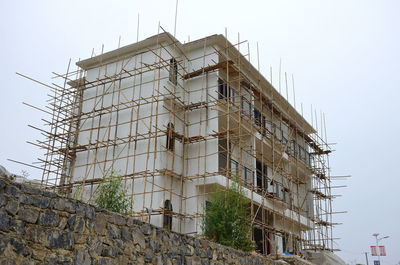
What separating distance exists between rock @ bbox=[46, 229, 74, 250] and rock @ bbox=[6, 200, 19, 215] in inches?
23.5

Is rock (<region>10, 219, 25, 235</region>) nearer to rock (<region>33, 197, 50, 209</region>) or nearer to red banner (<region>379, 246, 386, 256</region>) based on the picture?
rock (<region>33, 197, 50, 209</region>)

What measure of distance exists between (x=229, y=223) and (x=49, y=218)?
8.87 metres

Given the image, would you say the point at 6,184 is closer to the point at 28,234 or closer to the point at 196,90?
the point at 28,234

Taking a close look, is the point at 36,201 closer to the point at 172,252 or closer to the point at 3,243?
the point at 3,243

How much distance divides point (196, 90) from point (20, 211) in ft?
49.0

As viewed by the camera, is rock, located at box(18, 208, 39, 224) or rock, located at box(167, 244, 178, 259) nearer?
rock, located at box(18, 208, 39, 224)

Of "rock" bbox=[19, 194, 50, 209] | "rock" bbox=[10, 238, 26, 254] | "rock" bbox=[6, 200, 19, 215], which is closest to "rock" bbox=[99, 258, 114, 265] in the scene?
"rock" bbox=[19, 194, 50, 209]

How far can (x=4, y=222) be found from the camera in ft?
17.4

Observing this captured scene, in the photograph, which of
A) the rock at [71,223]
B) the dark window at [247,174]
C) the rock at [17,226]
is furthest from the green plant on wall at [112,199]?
the rock at [17,226]

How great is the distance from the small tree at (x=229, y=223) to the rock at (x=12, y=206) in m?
9.05

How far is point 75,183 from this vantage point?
19.1 m

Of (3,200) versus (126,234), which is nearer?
(3,200)

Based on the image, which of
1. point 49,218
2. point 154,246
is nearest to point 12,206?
point 49,218

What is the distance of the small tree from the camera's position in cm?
1388
